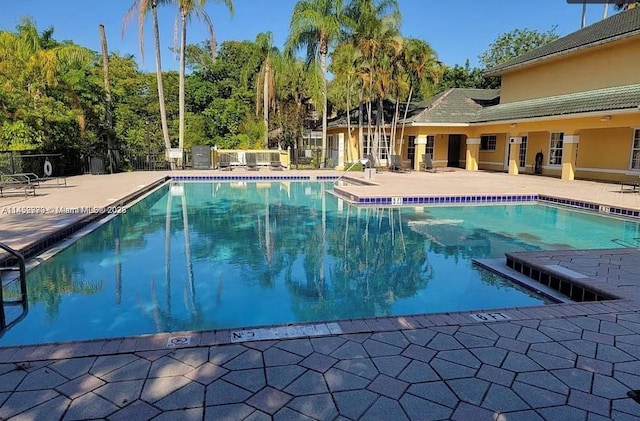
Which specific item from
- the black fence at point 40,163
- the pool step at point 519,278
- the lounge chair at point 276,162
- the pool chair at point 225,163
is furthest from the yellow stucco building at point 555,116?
the black fence at point 40,163

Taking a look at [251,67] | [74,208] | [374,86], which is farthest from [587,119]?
[251,67]

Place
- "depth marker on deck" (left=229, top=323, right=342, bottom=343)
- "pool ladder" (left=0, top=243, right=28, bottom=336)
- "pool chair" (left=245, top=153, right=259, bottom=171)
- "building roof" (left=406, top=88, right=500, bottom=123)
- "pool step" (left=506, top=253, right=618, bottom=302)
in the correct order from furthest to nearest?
"pool chair" (left=245, top=153, right=259, bottom=171), "building roof" (left=406, top=88, right=500, bottom=123), "pool step" (left=506, top=253, right=618, bottom=302), "pool ladder" (left=0, top=243, right=28, bottom=336), "depth marker on deck" (left=229, top=323, right=342, bottom=343)

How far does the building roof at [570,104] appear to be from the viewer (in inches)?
577

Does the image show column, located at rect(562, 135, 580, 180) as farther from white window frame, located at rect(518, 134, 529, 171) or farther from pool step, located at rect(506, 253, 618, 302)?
pool step, located at rect(506, 253, 618, 302)

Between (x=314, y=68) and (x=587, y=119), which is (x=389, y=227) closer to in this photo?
(x=587, y=119)

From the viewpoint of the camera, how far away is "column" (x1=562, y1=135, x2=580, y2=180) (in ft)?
55.8

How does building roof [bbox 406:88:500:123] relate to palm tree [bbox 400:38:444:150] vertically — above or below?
below

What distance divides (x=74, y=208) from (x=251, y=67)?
21655mm

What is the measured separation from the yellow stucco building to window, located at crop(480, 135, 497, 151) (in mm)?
55

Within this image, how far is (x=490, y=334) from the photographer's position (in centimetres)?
344

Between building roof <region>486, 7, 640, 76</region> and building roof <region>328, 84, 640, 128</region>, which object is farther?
building roof <region>486, 7, 640, 76</region>

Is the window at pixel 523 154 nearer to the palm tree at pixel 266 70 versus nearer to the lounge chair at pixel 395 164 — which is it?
the lounge chair at pixel 395 164

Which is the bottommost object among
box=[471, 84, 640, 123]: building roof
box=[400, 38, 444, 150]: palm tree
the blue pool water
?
the blue pool water

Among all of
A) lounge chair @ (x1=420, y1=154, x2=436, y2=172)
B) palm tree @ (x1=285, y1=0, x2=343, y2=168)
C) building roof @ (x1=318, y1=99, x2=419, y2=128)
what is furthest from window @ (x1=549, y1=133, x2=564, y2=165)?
palm tree @ (x1=285, y1=0, x2=343, y2=168)
